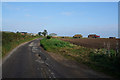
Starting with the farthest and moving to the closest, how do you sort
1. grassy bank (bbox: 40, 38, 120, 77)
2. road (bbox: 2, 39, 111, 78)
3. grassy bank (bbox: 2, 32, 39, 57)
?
grassy bank (bbox: 2, 32, 39, 57)
grassy bank (bbox: 40, 38, 120, 77)
road (bbox: 2, 39, 111, 78)

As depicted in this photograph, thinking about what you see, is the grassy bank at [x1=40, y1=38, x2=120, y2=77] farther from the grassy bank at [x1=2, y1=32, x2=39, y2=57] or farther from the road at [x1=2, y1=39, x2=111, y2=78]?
the grassy bank at [x1=2, y1=32, x2=39, y2=57]

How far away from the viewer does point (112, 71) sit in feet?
27.0

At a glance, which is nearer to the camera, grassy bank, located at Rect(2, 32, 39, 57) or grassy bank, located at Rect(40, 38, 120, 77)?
grassy bank, located at Rect(40, 38, 120, 77)

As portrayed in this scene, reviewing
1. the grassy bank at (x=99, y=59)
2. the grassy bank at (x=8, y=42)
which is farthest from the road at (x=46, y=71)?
the grassy bank at (x=8, y=42)

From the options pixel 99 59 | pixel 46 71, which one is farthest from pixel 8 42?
pixel 99 59

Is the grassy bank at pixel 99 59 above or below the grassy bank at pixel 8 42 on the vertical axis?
below

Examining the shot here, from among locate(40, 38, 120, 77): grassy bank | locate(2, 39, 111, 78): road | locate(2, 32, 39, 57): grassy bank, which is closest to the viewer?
locate(2, 39, 111, 78): road

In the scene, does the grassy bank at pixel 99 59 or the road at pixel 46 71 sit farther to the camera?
the grassy bank at pixel 99 59

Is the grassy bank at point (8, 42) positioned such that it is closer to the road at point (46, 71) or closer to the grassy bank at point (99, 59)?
the road at point (46, 71)

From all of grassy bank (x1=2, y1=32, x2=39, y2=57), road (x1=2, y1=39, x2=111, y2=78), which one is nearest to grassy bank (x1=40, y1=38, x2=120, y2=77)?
road (x1=2, y1=39, x2=111, y2=78)

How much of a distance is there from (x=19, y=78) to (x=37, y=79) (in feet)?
3.47

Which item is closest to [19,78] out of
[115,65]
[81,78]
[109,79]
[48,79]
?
[48,79]

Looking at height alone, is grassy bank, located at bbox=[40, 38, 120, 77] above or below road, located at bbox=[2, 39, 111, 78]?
above

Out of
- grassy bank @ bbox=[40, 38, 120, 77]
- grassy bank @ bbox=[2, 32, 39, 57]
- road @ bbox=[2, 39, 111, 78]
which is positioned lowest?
road @ bbox=[2, 39, 111, 78]
